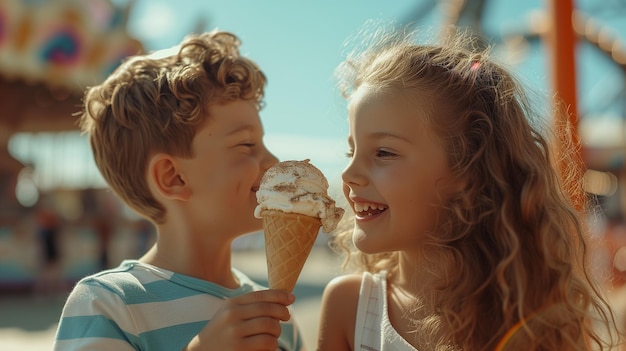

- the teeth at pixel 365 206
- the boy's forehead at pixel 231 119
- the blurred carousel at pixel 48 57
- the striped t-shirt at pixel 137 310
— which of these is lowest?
the striped t-shirt at pixel 137 310

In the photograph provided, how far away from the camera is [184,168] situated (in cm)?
207

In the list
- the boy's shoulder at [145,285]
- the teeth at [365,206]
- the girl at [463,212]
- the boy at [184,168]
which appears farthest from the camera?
the boy at [184,168]

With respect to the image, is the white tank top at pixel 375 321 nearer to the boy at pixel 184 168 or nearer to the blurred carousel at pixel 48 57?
the boy at pixel 184 168

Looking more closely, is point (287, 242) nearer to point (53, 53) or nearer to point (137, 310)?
point (137, 310)

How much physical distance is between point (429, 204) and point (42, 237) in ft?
32.1

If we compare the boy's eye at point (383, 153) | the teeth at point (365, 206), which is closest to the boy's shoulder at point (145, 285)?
the teeth at point (365, 206)

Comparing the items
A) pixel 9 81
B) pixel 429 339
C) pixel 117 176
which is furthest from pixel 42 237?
pixel 429 339

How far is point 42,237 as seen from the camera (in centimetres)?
1021

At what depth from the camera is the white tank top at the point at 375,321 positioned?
1.76 metres

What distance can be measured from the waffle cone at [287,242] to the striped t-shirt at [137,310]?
0.34 meters

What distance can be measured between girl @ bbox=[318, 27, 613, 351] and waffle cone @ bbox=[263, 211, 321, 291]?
14cm

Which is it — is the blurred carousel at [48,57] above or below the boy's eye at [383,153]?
above

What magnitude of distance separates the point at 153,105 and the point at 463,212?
106 cm

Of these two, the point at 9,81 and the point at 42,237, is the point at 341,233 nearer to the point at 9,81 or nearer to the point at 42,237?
the point at 42,237
